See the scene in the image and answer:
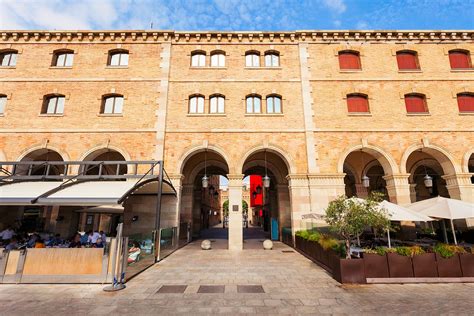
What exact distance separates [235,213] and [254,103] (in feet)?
23.6

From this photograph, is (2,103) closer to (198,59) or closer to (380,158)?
(198,59)

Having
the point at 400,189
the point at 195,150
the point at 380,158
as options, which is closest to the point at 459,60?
the point at 380,158

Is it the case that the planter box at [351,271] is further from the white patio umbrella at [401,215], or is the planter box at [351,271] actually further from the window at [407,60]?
the window at [407,60]

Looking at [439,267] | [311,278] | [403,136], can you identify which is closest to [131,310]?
[311,278]

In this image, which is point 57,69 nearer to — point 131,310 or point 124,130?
point 124,130

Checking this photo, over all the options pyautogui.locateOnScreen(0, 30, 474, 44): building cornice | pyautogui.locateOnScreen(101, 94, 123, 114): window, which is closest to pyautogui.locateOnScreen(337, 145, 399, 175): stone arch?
pyautogui.locateOnScreen(0, 30, 474, 44): building cornice

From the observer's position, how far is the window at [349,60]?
53.1 ft

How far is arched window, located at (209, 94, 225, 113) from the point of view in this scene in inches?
607

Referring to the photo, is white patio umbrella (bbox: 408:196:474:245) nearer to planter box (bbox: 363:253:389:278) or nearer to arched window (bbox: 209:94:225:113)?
planter box (bbox: 363:253:389:278)

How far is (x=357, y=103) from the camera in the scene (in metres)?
15.5

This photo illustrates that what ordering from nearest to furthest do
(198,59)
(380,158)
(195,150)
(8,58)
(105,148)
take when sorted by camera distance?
(105,148), (195,150), (380,158), (8,58), (198,59)

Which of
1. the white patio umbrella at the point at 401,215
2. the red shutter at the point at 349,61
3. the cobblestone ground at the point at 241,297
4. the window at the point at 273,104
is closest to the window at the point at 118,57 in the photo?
the window at the point at 273,104

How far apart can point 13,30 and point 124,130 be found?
10680mm

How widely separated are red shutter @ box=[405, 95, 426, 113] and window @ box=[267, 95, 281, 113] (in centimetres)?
828
